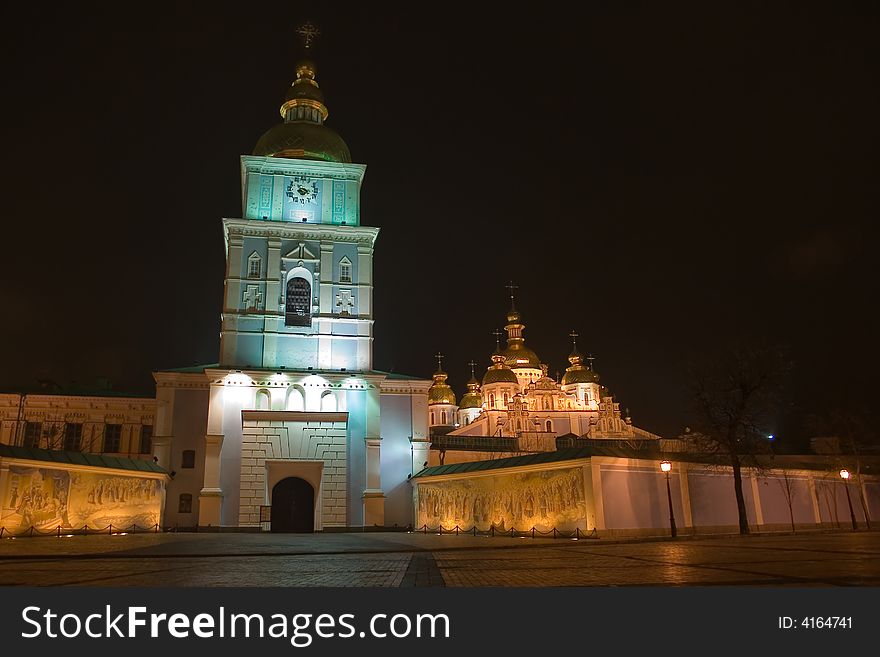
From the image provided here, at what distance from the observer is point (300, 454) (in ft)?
109

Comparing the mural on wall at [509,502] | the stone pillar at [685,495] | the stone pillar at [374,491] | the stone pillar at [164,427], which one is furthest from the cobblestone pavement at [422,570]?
the stone pillar at [164,427]

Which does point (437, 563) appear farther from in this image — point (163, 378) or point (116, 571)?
point (163, 378)

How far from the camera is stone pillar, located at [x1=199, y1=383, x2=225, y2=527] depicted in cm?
3167

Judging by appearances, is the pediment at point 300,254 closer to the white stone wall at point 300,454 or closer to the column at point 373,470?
the column at point 373,470

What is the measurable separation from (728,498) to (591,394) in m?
45.5

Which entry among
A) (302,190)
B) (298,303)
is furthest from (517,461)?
(302,190)

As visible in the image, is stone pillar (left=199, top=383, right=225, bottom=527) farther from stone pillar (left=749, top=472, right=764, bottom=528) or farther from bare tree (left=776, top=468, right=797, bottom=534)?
bare tree (left=776, top=468, right=797, bottom=534)

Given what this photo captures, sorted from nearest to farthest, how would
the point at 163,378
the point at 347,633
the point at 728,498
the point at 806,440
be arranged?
1. the point at 347,633
2. the point at 728,498
3. the point at 163,378
4. the point at 806,440

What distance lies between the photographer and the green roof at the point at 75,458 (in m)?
23.7

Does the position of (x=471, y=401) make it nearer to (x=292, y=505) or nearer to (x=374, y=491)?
(x=374, y=491)

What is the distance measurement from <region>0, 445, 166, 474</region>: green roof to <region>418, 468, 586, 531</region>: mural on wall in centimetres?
1329

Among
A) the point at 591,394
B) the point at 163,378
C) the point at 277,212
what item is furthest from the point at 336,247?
the point at 591,394

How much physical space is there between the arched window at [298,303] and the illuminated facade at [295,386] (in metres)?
0.08

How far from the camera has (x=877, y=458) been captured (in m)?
41.0
